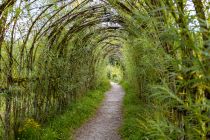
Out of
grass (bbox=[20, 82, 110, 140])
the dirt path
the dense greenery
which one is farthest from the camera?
the dirt path

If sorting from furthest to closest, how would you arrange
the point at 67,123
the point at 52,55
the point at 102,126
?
the point at 102,126 → the point at 52,55 → the point at 67,123

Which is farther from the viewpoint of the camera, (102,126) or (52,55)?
(102,126)

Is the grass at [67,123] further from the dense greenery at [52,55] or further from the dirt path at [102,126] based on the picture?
the dense greenery at [52,55]

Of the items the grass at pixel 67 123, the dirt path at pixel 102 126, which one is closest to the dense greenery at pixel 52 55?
the grass at pixel 67 123

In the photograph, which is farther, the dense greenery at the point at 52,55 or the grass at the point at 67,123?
the grass at the point at 67,123

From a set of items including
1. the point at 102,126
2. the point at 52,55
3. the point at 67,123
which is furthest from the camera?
the point at 102,126

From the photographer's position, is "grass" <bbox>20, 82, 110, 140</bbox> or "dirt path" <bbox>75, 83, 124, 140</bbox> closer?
"grass" <bbox>20, 82, 110, 140</bbox>

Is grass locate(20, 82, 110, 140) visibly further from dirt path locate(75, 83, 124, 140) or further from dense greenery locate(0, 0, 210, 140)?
dense greenery locate(0, 0, 210, 140)

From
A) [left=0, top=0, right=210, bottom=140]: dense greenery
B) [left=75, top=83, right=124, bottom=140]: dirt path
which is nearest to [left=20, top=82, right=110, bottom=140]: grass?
[left=75, top=83, right=124, bottom=140]: dirt path

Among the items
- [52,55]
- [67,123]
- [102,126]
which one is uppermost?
[52,55]

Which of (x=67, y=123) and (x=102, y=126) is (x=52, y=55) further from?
(x=102, y=126)

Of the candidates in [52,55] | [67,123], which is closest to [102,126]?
[67,123]

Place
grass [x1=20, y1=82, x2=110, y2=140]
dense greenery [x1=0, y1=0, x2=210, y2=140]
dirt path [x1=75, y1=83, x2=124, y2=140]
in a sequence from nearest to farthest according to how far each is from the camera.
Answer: dense greenery [x1=0, y1=0, x2=210, y2=140] → grass [x1=20, y1=82, x2=110, y2=140] → dirt path [x1=75, y1=83, x2=124, y2=140]

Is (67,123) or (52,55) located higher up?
(52,55)
